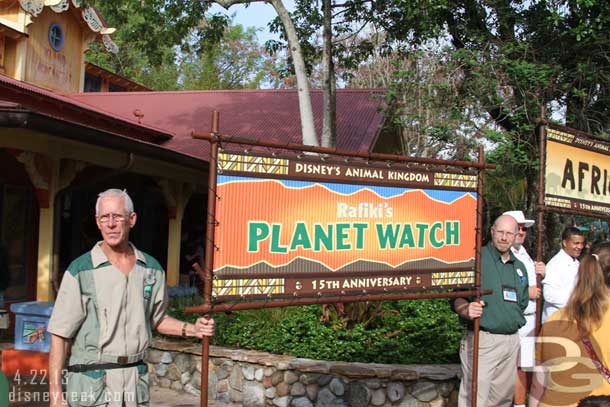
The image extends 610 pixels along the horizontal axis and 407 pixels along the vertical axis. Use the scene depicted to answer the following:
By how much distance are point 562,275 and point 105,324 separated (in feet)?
12.9

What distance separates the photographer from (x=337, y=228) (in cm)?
390

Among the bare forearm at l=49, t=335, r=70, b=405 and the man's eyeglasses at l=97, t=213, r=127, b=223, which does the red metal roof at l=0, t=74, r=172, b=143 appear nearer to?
the man's eyeglasses at l=97, t=213, r=127, b=223

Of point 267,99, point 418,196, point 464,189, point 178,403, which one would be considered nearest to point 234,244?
point 418,196

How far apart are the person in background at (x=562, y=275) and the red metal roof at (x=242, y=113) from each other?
7351 millimetres

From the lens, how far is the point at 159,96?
56.5ft

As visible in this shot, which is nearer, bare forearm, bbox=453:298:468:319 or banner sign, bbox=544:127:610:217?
bare forearm, bbox=453:298:468:319

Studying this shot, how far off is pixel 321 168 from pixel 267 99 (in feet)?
42.7

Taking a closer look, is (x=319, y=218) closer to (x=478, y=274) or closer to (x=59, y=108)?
(x=478, y=274)

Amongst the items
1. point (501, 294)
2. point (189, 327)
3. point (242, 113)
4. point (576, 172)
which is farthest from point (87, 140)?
point (242, 113)

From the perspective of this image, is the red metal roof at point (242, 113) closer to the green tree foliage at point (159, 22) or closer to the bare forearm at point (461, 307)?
the green tree foliage at point (159, 22)

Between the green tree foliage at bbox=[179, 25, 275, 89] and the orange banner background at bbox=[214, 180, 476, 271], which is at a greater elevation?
the green tree foliage at bbox=[179, 25, 275, 89]

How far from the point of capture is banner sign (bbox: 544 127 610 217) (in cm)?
531

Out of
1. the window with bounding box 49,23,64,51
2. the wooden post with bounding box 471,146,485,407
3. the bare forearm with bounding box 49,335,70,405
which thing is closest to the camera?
the bare forearm with bounding box 49,335,70,405

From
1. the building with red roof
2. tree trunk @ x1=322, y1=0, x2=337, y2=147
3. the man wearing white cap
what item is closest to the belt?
the man wearing white cap
